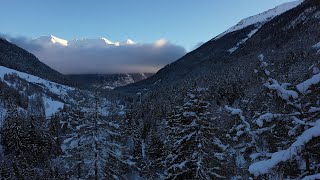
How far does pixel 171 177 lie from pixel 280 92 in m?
14.9

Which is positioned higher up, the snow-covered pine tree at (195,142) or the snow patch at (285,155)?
the snow patch at (285,155)

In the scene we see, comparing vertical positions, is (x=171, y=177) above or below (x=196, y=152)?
below

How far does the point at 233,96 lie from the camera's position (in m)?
138

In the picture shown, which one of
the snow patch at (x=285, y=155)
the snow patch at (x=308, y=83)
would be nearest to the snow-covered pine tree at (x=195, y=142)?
the snow patch at (x=308, y=83)

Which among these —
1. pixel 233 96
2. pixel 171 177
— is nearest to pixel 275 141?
pixel 171 177

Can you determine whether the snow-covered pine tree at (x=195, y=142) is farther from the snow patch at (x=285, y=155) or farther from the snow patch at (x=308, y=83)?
the snow patch at (x=285, y=155)

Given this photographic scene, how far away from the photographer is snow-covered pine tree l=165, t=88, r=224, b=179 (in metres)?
20.1

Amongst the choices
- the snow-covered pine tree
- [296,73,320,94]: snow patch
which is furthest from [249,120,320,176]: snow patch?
the snow-covered pine tree

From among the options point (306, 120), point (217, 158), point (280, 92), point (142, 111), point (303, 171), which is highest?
point (280, 92)

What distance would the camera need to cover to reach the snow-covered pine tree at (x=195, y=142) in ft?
66.1

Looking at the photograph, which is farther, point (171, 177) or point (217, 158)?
point (171, 177)

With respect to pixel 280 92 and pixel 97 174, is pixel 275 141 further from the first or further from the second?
pixel 97 174

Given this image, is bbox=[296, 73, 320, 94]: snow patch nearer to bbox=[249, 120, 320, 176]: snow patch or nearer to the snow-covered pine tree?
bbox=[249, 120, 320, 176]: snow patch

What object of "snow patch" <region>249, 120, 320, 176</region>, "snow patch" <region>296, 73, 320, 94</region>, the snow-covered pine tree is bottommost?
the snow-covered pine tree
